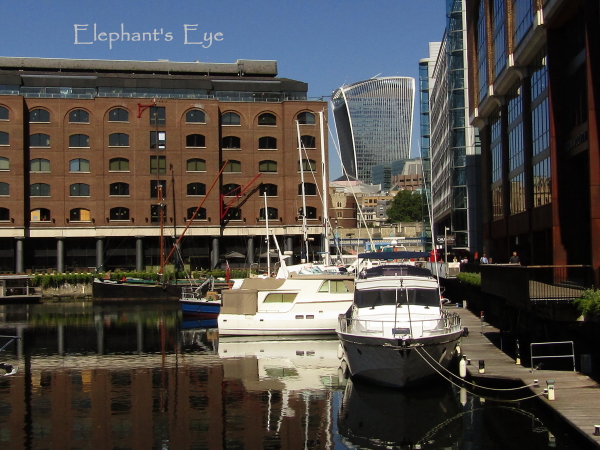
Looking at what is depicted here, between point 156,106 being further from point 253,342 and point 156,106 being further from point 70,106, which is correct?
point 253,342

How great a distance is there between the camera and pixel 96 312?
64312 millimetres

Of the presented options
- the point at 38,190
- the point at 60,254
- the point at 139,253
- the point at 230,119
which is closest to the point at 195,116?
the point at 230,119

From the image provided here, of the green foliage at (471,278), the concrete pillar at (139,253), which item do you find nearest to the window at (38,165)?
the concrete pillar at (139,253)

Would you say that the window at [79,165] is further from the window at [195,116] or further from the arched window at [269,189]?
the arched window at [269,189]

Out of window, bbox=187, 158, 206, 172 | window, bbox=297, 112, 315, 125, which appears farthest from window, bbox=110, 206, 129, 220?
window, bbox=297, 112, 315, 125

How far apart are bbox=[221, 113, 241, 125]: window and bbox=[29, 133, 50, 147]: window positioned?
64.5 ft

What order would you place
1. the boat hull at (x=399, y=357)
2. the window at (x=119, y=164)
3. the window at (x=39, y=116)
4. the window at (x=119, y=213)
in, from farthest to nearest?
the window at (x=119, y=213)
the window at (x=119, y=164)
the window at (x=39, y=116)
the boat hull at (x=399, y=357)

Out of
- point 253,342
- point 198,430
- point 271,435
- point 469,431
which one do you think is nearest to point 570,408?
point 469,431

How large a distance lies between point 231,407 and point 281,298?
59.9 ft

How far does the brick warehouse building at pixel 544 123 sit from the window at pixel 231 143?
3327 centimetres

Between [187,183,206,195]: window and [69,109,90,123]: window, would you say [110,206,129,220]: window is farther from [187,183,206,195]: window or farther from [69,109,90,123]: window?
[69,109,90,123]: window

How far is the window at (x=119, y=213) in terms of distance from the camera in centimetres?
8638

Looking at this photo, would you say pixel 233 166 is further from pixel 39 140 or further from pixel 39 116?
pixel 39 116

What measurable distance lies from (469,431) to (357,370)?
5945 mm
